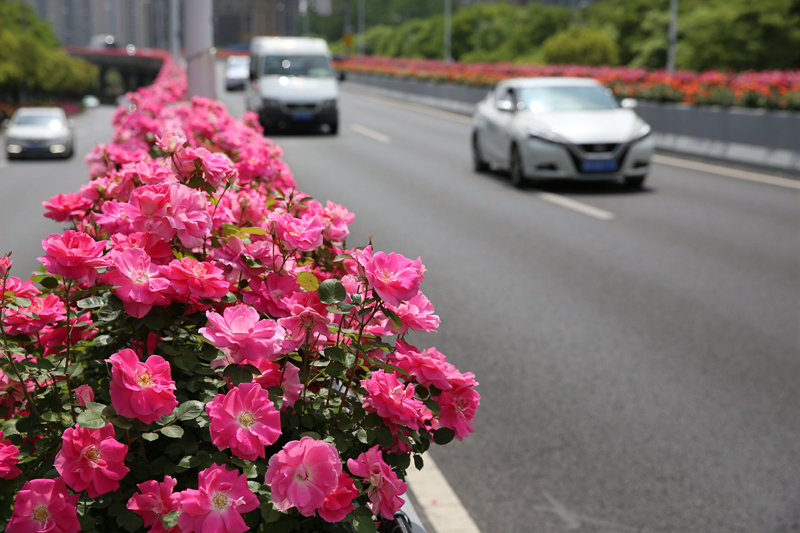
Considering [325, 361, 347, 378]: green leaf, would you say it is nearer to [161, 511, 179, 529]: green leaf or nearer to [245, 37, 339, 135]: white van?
[161, 511, 179, 529]: green leaf

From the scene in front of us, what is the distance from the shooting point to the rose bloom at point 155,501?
5.68ft

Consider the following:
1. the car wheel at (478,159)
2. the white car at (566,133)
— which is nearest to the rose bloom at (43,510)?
the white car at (566,133)

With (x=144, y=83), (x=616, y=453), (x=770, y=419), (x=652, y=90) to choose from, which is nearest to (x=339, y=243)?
(x=616, y=453)

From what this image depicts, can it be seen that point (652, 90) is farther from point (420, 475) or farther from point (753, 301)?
point (420, 475)

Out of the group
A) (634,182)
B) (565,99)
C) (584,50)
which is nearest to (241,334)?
(634,182)

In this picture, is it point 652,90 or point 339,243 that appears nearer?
point 339,243

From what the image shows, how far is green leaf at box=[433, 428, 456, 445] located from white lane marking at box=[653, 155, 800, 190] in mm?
12824

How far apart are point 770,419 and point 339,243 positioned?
315 centimetres

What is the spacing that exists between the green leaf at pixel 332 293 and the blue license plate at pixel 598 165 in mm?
11638

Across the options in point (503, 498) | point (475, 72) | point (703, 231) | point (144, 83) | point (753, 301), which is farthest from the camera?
point (144, 83)

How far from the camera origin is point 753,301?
721 centimetres

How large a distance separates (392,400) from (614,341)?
4.66 meters

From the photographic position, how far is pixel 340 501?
1709mm

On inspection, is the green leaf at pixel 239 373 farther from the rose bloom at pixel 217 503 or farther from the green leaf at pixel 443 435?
the green leaf at pixel 443 435
